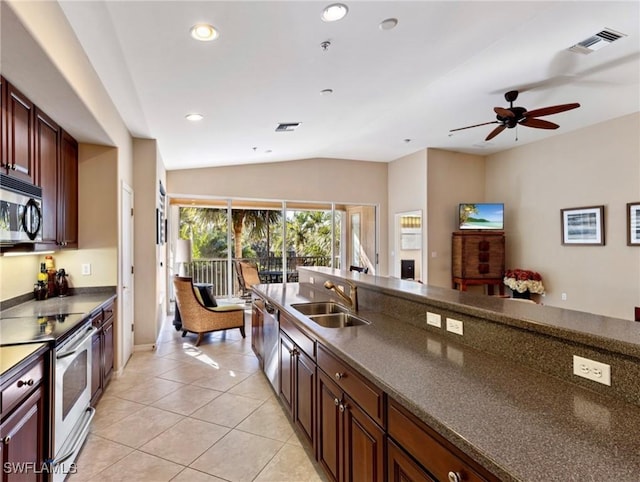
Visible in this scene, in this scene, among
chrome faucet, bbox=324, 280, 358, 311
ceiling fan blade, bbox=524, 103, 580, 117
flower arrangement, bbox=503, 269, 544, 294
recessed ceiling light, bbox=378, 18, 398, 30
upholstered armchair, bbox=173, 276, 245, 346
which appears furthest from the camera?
flower arrangement, bbox=503, 269, 544, 294

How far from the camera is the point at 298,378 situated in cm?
238

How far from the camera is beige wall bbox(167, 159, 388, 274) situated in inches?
257

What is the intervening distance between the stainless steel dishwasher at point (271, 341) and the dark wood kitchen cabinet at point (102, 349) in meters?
1.42

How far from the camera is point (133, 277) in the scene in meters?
4.32

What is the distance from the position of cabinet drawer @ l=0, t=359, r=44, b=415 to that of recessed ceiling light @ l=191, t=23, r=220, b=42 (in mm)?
2116

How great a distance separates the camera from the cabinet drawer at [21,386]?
4.77 feet

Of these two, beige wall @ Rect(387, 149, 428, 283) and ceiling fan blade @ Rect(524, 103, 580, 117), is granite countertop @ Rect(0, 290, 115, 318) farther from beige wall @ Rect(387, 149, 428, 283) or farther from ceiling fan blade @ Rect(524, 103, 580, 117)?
beige wall @ Rect(387, 149, 428, 283)

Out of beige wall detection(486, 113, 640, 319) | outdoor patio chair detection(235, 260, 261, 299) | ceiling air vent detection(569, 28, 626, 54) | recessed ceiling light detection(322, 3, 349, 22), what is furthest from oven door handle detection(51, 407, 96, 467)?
beige wall detection(486, 113, 640, 319)

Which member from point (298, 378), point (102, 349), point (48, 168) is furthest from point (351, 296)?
point (48, 168)

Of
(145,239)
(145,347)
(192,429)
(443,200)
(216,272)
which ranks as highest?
(443,200)

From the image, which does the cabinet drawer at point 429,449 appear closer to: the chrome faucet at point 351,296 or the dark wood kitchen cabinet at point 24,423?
the chrome faucet at point 351,296

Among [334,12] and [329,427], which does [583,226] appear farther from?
[329,427]

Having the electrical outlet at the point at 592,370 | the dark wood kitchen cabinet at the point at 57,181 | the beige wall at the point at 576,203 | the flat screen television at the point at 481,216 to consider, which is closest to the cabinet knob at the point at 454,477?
the electrical outlet at the point at 592,370

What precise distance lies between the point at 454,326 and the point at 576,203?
5455 mm
